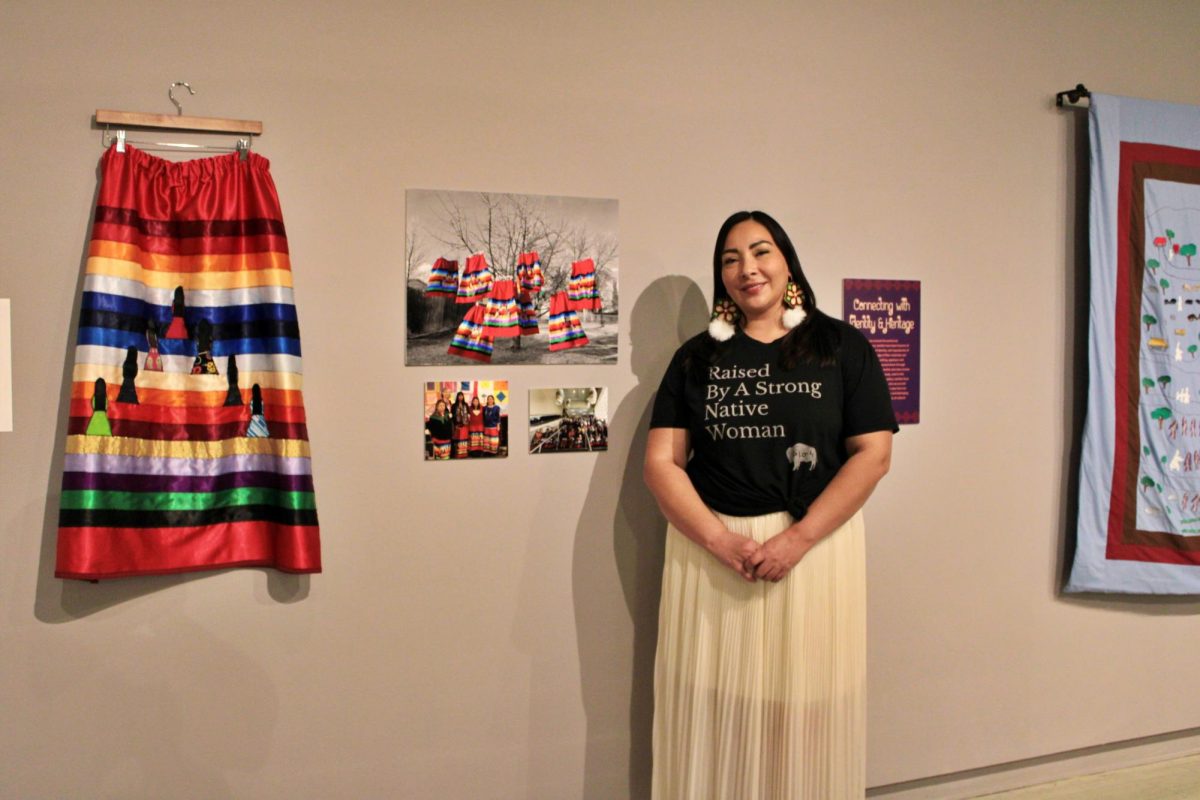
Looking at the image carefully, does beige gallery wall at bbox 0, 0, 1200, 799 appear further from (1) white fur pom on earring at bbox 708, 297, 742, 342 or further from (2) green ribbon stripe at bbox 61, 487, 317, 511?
(1) white fur pom on earring at bbox 708, 297, 742, 342

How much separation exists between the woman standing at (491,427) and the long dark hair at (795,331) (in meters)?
0.54

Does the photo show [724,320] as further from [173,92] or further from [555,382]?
[173,92]

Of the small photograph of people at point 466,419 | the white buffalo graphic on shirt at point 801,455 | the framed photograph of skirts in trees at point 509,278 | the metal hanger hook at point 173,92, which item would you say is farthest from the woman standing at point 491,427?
the metal hanger hook at point 173,92

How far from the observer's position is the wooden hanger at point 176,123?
1.85 meters

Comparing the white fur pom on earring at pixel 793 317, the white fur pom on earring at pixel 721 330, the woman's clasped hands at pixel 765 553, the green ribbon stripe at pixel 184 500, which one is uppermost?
the white fur pom on earring at pixel 793 317

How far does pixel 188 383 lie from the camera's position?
Answer: 6.23 ft

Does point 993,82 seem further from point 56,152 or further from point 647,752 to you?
point 56,152

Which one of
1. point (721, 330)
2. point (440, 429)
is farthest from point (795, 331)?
point (440, 429)

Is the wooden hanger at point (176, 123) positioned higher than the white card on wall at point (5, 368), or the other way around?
the wooden hanger at point (176, 123)

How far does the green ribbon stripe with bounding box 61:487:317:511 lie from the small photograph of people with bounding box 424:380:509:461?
1.09ft

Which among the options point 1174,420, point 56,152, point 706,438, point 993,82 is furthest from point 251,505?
point 1174,420

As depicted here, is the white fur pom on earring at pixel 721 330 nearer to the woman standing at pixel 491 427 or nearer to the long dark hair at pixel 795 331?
the long dark hair at pixel 795 331

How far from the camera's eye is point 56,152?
72.6 inches

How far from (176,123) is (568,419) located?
1.14m
